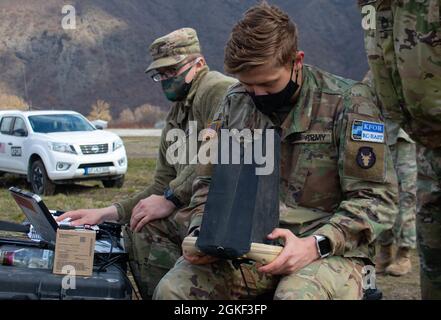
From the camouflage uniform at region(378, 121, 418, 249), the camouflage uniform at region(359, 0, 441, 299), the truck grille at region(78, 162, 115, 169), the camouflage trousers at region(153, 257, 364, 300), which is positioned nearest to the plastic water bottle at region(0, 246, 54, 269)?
the camouflage trousers at region(153, 257, 364, 300)

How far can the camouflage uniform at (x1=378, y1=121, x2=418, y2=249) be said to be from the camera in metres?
5.24

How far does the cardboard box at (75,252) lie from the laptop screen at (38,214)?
0.14 meters

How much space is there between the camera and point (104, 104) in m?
43.2

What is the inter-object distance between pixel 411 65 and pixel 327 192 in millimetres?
499

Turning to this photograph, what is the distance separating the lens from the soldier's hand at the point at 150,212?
3.09m

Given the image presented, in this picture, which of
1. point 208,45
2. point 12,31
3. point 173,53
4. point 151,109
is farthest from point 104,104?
point 173,53

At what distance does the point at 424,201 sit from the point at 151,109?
3834cm

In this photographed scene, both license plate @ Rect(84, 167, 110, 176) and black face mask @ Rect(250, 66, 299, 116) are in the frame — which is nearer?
black face mask @ Rect(250, 66, 299, 116)

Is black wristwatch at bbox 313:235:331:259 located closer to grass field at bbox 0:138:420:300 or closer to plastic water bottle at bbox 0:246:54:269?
plastic water bottle at bbox 0:246:54:269

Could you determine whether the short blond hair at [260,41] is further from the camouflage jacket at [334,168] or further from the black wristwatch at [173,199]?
the black wristwatch at [173,199]

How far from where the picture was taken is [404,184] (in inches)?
211

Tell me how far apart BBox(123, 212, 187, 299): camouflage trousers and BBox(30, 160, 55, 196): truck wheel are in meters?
7.94

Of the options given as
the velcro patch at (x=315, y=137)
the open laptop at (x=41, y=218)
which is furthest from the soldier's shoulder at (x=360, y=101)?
the open laptop at (x=41, y=218)
